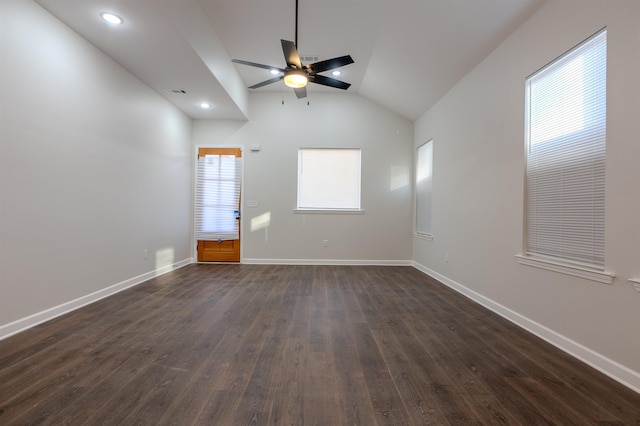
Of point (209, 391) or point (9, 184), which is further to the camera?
point (9, 184)

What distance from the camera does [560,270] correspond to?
236 cm

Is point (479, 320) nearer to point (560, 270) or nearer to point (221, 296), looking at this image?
point (560, 270)

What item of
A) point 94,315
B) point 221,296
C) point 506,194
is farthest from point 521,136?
point 94,315

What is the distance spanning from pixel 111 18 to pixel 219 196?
3465 millimetres

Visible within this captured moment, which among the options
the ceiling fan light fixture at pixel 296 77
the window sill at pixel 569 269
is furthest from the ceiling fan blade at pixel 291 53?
the window sill at pixel 569 269

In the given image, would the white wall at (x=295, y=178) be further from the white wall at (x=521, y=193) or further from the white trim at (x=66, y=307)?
the white trim at (x=66, y=307)

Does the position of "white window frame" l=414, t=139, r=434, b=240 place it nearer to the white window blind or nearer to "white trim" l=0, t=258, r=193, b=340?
Answer: the white window blind

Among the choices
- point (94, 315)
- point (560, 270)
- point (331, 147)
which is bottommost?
point (94, 315)

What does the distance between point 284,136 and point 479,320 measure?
4.66m

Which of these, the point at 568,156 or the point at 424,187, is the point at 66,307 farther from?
the point at 424,187

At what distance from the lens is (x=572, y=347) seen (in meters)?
2.22

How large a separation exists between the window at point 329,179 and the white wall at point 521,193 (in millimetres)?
1642

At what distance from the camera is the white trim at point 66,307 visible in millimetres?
2439

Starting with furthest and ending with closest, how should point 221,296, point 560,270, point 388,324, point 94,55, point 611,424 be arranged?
A: 1. point 221,296
2. point 94,55
3. point 388,324
4. point 560,270
5. point 611,424
